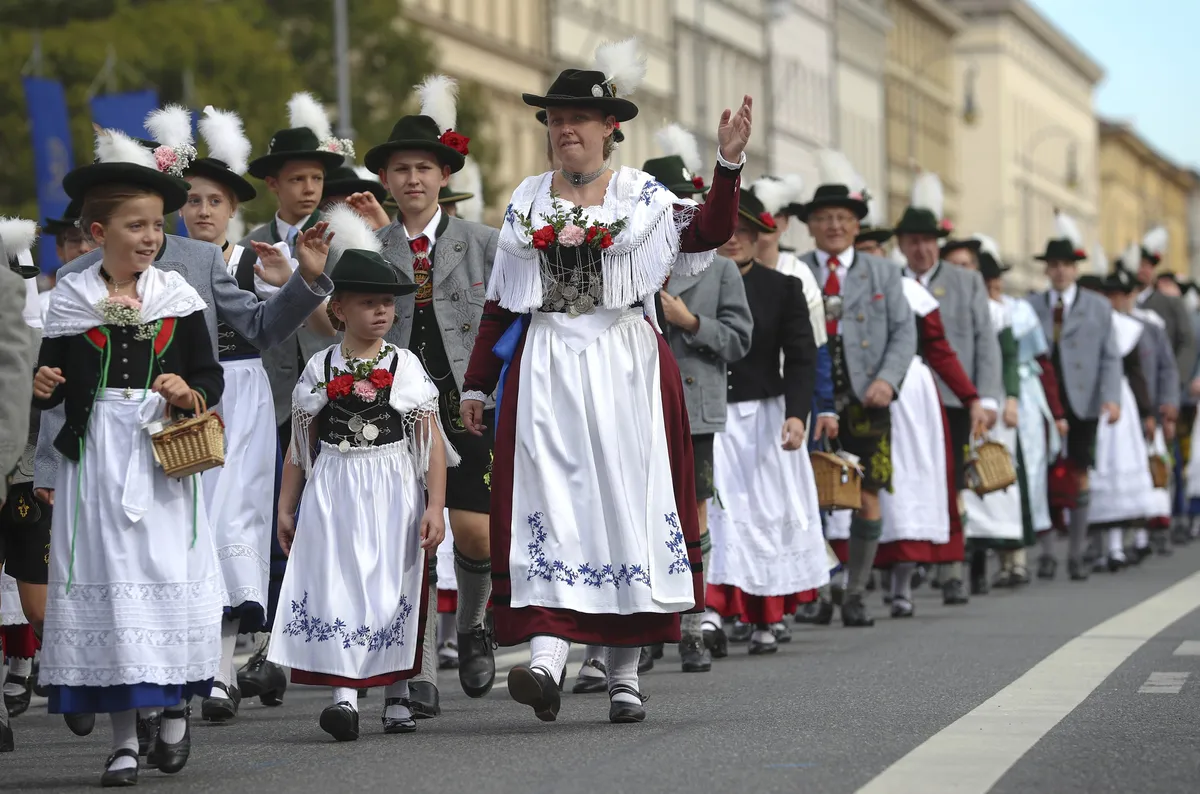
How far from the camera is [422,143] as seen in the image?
1050 centimetres

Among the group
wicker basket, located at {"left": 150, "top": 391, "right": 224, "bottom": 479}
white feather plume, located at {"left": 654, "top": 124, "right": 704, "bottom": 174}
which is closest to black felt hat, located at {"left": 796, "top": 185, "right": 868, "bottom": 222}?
white feather plume, located at {"left": 654, "top": 124, "right": 704, "bottom": 174}

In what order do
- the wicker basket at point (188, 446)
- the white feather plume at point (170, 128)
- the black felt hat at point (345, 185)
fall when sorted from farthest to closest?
the black felt hat at point (345, 185) < the white feather plume at point (170, 128) < the wicker basket at point (188, 446)

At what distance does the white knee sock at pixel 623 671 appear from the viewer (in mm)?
9172

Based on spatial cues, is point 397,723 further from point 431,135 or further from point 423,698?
point 431,135

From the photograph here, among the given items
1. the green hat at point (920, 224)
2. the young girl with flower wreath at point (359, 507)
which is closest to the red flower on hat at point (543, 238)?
the young girl with flower wreath at point (359, 507)

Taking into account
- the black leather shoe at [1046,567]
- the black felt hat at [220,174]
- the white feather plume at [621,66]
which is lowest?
the black leather shoe at [1046,567]

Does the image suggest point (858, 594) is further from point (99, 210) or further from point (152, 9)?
point (152, 9)

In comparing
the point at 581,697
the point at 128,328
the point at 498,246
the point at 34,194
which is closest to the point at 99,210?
the point at 128,328

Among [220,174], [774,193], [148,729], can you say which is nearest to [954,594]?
[774,193]

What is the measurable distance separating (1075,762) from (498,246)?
3035 millimetres

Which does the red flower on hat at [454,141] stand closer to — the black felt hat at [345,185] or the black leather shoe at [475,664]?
the black felt hat at [345,185]

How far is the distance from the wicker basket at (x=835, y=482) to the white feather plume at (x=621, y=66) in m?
4.48

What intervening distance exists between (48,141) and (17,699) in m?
19.8

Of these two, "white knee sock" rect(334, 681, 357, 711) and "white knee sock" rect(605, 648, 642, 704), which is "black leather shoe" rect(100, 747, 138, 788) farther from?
"white knee sock" rect(605, 648, 642, 704)
